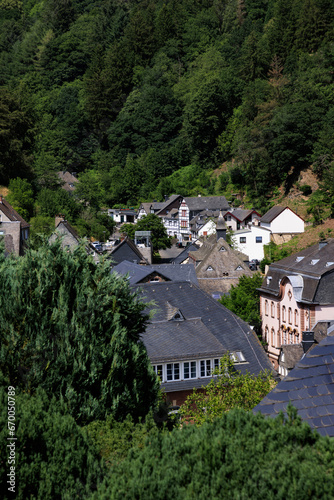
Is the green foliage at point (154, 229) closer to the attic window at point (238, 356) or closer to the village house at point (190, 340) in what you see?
the village house at point (190, 340)

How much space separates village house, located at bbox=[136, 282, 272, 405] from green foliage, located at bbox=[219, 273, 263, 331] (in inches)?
432

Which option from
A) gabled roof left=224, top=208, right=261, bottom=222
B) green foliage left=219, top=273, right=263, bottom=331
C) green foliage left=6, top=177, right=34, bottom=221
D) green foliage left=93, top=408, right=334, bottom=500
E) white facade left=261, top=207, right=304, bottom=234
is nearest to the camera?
green foliage left=93, top=408, right=334, bottom=500

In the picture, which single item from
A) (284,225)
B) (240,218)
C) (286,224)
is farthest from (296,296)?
(240,218)

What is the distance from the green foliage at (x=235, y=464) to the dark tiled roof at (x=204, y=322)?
1798cm

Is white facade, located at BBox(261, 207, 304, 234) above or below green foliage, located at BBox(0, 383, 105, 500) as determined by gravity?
above

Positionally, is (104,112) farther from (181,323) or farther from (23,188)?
(181,323)

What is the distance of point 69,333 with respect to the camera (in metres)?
11.5

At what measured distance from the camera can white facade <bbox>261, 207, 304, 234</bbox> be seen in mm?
64625

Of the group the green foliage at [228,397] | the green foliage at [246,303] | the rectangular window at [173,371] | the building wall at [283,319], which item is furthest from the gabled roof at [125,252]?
the green foliage at [228,397]

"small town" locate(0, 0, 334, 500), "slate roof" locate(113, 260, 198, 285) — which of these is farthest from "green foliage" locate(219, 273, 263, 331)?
"slate roof" locate(113, 260, 198, 285)

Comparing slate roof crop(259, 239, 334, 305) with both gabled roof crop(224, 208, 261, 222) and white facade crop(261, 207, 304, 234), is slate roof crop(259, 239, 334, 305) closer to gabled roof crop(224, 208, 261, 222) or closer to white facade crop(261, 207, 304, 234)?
white facade crop(261, 207, 304, 234)

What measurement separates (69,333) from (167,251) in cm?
6236

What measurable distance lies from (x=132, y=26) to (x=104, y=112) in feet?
69.3

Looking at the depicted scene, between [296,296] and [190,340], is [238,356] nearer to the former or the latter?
[190,340]
